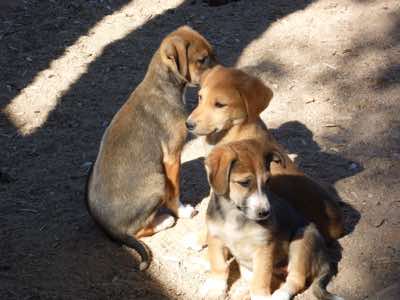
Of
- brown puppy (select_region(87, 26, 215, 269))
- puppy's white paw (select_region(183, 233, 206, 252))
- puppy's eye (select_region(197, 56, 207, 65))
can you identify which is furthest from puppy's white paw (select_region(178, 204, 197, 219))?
puppy's eye (select_region(197, 56, 207, 65))

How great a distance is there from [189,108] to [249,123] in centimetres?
267

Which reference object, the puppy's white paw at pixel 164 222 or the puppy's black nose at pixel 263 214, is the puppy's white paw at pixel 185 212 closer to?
the puppy's white paw at pixel 164 222

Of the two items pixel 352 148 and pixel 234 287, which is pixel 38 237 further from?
pixel 352 148

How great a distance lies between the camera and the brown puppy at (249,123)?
19.7 ft

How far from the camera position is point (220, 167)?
5.04 metres

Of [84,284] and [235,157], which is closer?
[235,157]

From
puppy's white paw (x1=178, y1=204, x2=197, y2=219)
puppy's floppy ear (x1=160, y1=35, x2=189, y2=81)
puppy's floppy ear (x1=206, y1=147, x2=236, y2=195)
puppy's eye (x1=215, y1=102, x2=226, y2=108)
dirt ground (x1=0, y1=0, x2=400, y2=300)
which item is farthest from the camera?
puppy's white paw (x1=178, y1=204, x2=197, y2=219)

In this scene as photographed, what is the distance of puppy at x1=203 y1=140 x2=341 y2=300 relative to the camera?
506 cm

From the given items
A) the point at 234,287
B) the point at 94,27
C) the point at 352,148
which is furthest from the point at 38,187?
the point at 94,27

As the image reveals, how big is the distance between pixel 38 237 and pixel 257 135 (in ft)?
7.25

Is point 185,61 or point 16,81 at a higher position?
point 185,61

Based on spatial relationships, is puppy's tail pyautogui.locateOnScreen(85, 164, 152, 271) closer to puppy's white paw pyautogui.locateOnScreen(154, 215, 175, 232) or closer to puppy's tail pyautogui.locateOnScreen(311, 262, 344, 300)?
puppy's white paw pyautogui.locateOnScreen(154, 215, 175, 232)

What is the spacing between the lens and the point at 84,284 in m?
5.81

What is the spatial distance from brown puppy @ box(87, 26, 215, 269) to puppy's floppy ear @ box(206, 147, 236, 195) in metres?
1.31
